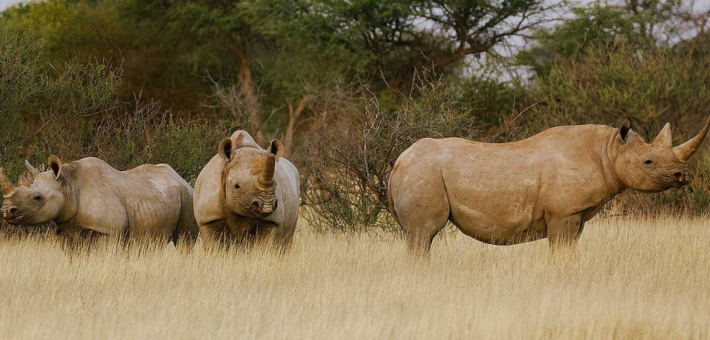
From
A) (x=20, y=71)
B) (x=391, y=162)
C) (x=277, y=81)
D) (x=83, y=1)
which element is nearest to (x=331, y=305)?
(x=391, y=162)

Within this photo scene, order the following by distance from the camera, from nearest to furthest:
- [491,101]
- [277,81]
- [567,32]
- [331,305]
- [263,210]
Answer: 1. [331,305]
2. [263,210]
3. [491,101]
4. [567,32]
5. [277,81]

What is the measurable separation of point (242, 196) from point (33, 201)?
1888mm

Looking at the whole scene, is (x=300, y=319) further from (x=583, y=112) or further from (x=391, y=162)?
(x=583, y=112)

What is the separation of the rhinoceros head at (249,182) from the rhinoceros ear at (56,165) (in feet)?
4.85

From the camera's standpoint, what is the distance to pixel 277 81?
106 ft

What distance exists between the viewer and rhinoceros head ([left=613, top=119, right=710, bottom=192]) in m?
8.34

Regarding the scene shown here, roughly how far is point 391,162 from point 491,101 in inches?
415

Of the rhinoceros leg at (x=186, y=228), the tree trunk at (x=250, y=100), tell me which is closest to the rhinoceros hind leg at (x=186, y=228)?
the rhinoceros leg at (x=186, y=228)

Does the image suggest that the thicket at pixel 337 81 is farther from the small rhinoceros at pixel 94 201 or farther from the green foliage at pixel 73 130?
the small rhinoceros at pixel 94 201

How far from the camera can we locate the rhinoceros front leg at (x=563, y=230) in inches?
328

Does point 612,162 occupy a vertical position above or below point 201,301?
above

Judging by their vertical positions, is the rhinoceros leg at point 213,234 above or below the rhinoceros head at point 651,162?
below

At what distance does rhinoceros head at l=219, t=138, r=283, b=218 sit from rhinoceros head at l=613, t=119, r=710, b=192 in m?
2.90

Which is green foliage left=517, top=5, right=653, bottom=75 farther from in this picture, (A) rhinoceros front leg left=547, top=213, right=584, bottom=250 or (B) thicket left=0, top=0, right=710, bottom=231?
(A) rhinoceros front leg left=547, top=213, right=584, bottom=250
